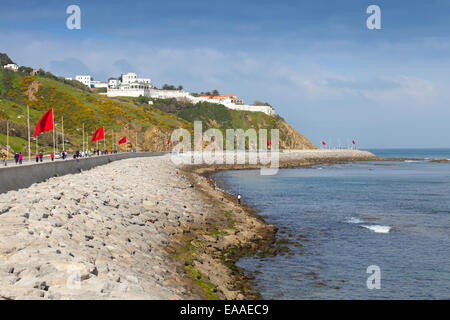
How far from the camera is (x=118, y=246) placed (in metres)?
15.0

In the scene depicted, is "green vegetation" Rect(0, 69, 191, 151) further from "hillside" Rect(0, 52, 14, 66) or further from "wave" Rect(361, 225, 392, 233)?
"wave" Rect(361, 225, 392, 233)

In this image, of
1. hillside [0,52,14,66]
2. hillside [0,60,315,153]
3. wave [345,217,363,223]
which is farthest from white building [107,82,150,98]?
wave [345,217,363,223]

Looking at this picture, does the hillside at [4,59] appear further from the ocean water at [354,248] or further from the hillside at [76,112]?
the ocean water at [354,248]

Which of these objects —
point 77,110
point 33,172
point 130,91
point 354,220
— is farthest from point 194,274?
point 130,91

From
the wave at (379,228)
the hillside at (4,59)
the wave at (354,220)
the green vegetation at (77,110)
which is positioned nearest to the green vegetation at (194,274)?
the wave at (379,228)

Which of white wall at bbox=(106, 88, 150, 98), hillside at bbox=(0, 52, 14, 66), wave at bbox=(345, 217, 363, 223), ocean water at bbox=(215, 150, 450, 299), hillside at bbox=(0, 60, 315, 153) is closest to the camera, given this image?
ocean water at bbox=(215, 150, 450, 299)

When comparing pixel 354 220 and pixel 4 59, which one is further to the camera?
pixel 4 59

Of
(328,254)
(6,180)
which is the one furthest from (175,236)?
(6,180)

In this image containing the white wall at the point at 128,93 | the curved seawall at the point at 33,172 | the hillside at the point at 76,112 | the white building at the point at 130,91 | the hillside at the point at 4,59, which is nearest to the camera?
the curved seawall at the point at 33,172

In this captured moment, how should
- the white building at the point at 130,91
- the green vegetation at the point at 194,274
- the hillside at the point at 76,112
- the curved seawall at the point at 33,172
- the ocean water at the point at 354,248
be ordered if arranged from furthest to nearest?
the white building at the point at 130,91 → the hillside at the point at 76,112 → the curved seawall at the point at 33,172 → the ocean water at the point at 354,248 → the green vegetation at the point at 194,274

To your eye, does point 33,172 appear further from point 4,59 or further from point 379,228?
point 4,59

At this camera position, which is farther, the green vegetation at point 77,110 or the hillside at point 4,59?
the hillside at point 4,59

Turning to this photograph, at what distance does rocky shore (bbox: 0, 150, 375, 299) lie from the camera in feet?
34.1

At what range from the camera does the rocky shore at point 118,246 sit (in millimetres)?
10397
